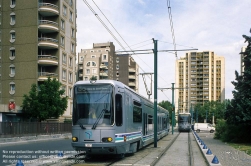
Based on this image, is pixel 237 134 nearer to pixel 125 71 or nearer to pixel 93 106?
pixel 93 106

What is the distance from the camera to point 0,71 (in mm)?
49281

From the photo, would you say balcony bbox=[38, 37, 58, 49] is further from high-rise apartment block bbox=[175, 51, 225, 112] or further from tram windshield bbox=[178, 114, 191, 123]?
high-rise apartment block bbox=[175, 51, 225, 112]

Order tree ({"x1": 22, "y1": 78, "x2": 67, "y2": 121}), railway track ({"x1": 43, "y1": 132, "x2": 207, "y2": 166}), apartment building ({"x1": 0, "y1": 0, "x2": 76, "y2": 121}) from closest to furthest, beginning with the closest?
railway track ({"x1": 43, "y1": 132, "x2": 207, "y2": 166})
tree ({"x1": 22, "y1": 78, "x2": 67, "y2": 121})
apartment building ({"x1": 0, "y1": 0, "x2": 76, "y2": 121})

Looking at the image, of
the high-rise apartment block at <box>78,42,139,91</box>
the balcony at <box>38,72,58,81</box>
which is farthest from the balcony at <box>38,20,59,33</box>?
the high-rise apartment block at <box>78,42,139,91</box>

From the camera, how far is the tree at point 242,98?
24.0 metres

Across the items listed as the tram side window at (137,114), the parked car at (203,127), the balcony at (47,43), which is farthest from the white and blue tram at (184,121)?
the tram side window at (137,114)

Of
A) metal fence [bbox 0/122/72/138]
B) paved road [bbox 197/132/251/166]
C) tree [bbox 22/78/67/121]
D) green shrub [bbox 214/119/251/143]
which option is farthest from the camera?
tree [bbox 22/78/67/121]

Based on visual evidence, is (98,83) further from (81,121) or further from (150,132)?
(150,132)

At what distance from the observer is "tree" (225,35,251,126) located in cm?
2396

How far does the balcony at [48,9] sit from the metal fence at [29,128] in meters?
17.1

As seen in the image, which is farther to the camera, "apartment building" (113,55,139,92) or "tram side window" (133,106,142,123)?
"apartment building" (113,55,139,92)

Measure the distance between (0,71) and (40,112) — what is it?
1324 cm

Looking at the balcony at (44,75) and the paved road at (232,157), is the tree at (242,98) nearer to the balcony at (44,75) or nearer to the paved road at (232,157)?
the paved road at (232,157)

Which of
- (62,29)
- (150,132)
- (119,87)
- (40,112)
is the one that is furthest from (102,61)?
(119,87)
